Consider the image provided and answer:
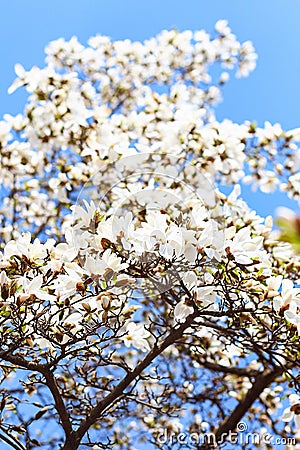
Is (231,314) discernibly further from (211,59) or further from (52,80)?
(211,59)

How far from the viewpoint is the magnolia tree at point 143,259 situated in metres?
1.66

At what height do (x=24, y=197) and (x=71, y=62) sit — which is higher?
(x=71, y=62)

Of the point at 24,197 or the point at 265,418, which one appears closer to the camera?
the point at 265,418

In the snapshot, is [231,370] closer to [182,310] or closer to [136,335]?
[136,335]

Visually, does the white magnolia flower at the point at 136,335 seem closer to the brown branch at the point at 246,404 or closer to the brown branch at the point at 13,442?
the brown branch at the point at 13,442

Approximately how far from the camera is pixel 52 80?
344cm

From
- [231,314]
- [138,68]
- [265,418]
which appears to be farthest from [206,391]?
[138,68]

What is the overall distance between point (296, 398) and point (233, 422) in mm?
1328

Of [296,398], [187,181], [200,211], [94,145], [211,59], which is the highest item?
[211,59]

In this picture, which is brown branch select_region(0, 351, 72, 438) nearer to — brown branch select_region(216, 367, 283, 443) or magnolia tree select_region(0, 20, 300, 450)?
magnolia tree select_region(0, 20, 300, 450)
